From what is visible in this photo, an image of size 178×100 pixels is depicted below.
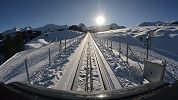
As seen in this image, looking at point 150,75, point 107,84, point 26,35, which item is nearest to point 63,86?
point 107,84

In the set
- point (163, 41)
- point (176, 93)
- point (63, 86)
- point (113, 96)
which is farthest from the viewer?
point (163, 41)

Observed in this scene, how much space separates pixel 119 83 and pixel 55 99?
865cm

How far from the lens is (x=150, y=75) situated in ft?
42.6

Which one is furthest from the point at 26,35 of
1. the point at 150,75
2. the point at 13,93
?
the point at 13,93

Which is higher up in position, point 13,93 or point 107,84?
point 13,93

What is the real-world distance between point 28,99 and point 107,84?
850cm

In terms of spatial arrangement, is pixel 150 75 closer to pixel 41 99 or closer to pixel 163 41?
pixel 41 99

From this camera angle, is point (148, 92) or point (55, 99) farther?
point (148, 92)

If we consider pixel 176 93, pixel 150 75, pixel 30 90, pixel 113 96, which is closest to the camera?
pixel 176 93

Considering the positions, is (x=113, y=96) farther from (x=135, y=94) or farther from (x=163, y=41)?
(x=163, y=41)

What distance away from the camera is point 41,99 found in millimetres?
3490

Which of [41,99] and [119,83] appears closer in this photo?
[41,99]

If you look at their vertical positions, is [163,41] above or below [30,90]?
below

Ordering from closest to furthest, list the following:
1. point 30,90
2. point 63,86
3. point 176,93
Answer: point 176,93 < point 30,90 < point 63,86
